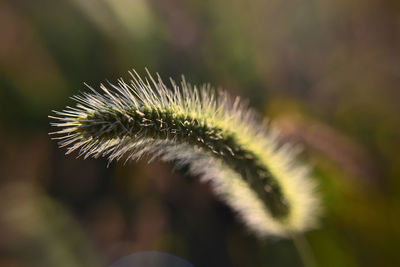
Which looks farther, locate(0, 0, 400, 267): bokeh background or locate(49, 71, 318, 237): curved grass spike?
locate(0, 0, 400, 267): bokeh background

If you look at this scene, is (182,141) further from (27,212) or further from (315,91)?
(315,91)

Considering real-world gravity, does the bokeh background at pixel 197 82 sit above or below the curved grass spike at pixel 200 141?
above

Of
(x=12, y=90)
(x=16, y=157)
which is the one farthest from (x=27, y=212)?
(x=12, y=90)

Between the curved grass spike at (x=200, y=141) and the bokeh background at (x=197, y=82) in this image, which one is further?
the bokeh background at (x=197, y=82)

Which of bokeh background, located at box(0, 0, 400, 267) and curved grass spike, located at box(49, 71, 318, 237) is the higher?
bokeh background, located at box(0, 0, 400, 267)
